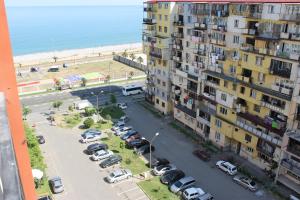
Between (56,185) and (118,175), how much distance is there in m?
9.21

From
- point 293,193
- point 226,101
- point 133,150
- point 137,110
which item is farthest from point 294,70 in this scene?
point 137,110

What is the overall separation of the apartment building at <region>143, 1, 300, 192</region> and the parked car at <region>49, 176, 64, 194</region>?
29.1m

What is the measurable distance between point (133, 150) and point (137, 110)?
20016 mm

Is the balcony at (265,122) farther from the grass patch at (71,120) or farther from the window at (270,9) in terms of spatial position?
the grass patch at (71,120)

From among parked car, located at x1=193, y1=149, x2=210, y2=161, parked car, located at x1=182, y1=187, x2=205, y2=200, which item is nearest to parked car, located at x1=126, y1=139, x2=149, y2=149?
parked car, located at x1=193, y1=149, x2=210, y2=161

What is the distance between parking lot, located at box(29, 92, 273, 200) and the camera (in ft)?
149

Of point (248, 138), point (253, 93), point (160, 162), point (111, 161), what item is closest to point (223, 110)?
point (248, 138)

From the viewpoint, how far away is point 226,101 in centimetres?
5416

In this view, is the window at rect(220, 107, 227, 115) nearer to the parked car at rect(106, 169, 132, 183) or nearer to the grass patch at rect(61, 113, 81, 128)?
the parked car at rect(106, 169, 132, 183)

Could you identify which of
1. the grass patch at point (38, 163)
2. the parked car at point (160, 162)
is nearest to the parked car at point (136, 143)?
the parked car at point (160, 162)

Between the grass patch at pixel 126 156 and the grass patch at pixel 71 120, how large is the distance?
35.3ft

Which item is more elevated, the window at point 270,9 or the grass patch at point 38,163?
the window at point 270,9

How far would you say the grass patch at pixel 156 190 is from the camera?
4491 cm

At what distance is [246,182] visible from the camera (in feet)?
154
